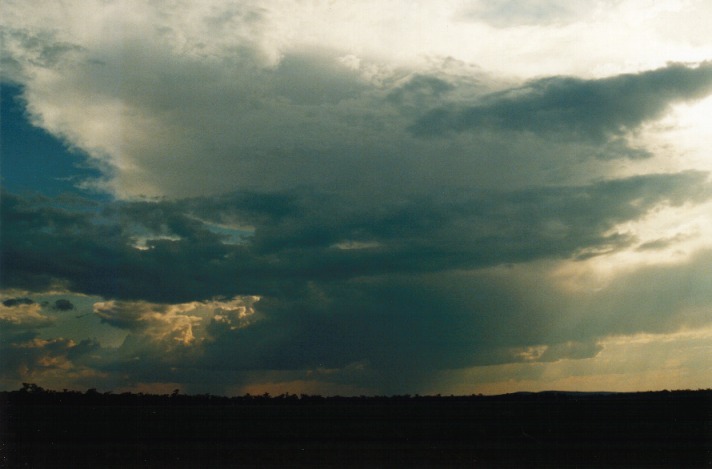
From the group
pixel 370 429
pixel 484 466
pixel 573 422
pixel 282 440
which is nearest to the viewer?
pixel 484 466

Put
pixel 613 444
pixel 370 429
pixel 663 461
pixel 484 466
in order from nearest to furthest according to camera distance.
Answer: pixel 484 466
pixel 663 461
pixel 613 444
pixel 370 429

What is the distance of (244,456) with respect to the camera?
4303cm

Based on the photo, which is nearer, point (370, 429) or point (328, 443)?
point (328, 443)

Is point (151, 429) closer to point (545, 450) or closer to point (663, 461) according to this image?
point (545, 450)

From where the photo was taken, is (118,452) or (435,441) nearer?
(118,452)

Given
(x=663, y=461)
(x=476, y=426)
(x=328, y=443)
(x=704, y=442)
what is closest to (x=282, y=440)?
(x=328, y=443)

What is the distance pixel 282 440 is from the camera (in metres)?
55.8

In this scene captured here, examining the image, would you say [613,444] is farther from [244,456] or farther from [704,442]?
[244,456]

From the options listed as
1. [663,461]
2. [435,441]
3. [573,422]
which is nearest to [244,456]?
[435,441]

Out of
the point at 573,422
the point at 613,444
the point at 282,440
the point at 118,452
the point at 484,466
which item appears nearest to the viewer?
the point at 484,466

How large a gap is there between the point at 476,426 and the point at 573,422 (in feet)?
43.6

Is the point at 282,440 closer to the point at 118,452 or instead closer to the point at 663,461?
the point at 118,452

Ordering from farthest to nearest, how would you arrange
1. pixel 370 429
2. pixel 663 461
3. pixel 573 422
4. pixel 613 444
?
pixel 573 422 < pixel 370 429 < pixel 613 444 < pixel 663 461

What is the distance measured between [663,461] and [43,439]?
48.1 m
